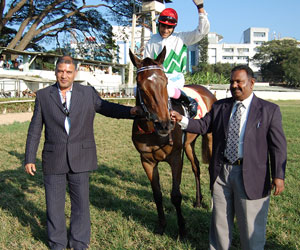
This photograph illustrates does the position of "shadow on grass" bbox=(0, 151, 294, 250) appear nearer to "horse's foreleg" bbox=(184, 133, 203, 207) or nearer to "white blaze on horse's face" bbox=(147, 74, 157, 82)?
"horse's foreleg" bbox=(184, 133, 203, 207)

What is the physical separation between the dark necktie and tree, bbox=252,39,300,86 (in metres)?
65.3

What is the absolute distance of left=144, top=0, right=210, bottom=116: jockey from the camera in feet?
13.0

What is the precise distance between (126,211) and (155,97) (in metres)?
2.20

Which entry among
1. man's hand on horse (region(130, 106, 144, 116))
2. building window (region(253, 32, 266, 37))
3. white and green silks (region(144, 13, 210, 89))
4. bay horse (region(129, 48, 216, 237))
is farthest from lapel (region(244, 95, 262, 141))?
building window (region(253, 32, 266, 37))

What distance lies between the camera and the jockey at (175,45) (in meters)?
3.95

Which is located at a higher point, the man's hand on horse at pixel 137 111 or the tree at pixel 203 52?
the tree at pixel 203 52

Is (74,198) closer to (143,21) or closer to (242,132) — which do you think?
(242,132)

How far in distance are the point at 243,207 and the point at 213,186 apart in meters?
0.32

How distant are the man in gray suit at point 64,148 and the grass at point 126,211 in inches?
12.4

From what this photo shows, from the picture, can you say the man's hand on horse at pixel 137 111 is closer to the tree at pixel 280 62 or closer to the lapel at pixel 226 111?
the lapel at pixel 226 111

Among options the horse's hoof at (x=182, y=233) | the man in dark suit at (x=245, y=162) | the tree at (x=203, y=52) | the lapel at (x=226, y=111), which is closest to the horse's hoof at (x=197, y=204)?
the horse's hoof at (x=182, y=233)

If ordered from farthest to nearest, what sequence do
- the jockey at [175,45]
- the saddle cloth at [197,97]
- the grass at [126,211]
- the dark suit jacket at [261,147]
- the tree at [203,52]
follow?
the tree at [203,52] → the saddle cloth at [197,97] → the jockey at [175,45] → the grass at [126,211] → the dark suit jacket at [261,147]

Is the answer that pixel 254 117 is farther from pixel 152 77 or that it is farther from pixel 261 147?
pixel 152 77

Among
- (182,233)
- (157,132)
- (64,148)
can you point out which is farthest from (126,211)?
(157,132)
